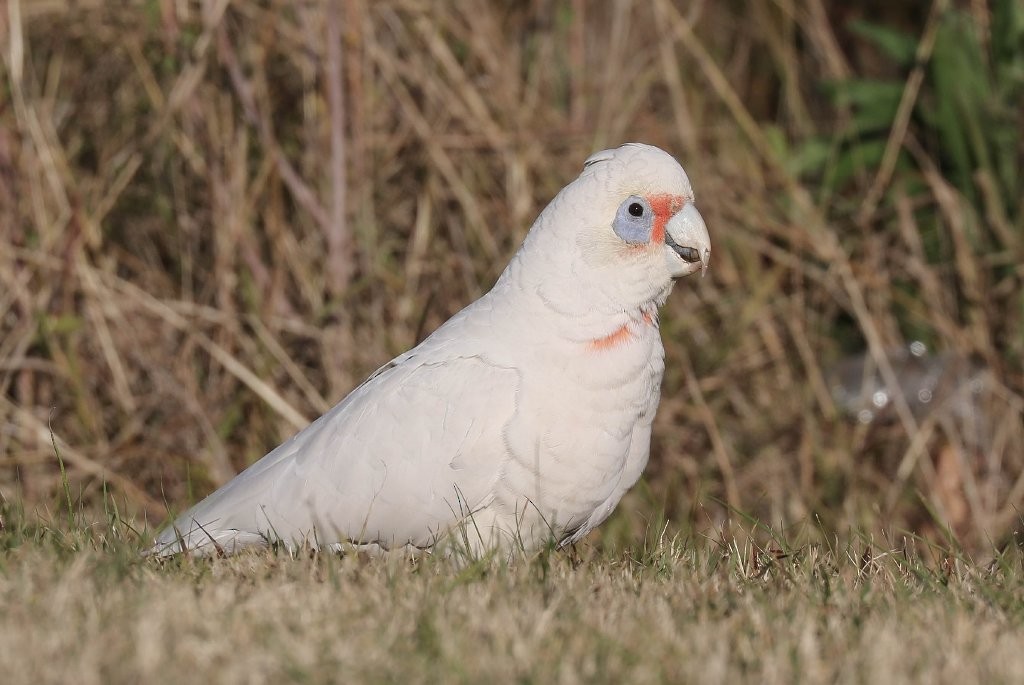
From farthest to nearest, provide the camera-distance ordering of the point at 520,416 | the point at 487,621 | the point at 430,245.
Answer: the point at 430,245 < the point at 520,416 < the point at 487,621

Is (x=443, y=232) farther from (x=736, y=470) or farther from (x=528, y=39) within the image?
(x=736, y=470)

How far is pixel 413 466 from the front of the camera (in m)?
2.62

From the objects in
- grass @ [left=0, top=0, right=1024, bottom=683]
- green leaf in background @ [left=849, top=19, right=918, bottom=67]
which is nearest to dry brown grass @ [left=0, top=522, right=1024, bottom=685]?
grass @ [left=0, top=0, right=1024, bottom=683]

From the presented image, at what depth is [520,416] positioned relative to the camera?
8.31 feet

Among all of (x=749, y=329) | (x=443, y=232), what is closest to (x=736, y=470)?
(x=749, y=329)

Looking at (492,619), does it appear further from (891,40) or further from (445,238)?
(891,40)

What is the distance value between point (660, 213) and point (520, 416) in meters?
0.54

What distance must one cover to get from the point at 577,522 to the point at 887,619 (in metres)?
0.75

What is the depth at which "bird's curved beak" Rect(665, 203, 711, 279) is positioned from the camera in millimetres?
2674

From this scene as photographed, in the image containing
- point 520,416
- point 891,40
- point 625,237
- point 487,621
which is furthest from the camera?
point 891,40

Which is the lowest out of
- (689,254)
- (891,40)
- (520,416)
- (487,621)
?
(487,621)

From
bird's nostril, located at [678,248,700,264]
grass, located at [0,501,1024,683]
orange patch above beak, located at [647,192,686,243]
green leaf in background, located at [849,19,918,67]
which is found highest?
green leaf in background, located at [849,19,918,67]

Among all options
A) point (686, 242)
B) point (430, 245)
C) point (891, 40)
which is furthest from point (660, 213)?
point (891, 40)

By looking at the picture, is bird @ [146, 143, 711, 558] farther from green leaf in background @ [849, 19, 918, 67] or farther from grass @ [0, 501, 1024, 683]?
green leaf in background @ [849, 19, 918, 67]
